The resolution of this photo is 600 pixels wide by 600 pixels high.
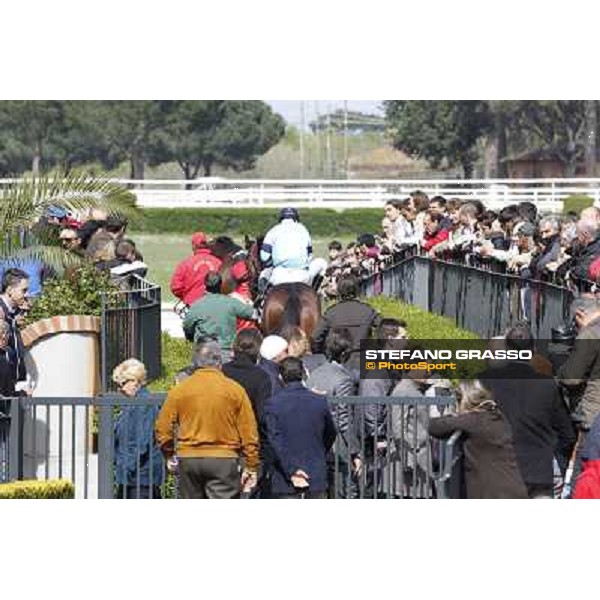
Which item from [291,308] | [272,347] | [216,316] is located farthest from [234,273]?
[272,347]

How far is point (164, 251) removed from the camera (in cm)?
2933

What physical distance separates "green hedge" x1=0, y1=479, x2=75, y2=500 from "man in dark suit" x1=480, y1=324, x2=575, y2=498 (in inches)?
109

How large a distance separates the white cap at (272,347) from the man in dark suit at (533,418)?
1581mm

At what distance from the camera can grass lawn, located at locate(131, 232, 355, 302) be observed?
2775cm

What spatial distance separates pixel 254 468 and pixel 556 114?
7.60m

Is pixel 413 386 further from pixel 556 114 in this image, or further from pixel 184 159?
pixel 184 159

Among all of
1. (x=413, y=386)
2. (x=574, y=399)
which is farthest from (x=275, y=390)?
(x=574, y=399)

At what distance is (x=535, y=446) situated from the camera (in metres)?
12.7

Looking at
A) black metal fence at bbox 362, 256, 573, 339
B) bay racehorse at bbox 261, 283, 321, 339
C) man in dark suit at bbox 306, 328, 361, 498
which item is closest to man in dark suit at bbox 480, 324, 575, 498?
man in dark suit at bbox 306, 328, 361, 498

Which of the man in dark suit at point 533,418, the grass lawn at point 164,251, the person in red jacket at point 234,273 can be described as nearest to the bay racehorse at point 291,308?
the person in red jacket at point 234,273

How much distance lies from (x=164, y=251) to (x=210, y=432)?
17.3 m

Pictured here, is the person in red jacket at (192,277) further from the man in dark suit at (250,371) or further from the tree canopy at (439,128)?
the man in dark suit at (250,371)

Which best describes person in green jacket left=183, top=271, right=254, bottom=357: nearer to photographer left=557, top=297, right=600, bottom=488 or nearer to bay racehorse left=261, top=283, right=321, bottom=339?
bay racehorse left=261, top=283, right=321, bottom=339

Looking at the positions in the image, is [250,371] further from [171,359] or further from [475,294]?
[475,294]
